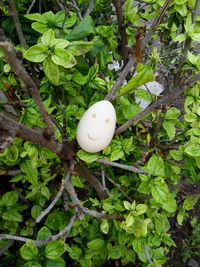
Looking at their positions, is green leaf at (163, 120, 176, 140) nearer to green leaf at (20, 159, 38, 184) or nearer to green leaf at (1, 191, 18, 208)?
green leaf at (20, 159, 38, 184)

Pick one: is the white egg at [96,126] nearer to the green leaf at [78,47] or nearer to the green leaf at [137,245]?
the green leaf at [78,47]

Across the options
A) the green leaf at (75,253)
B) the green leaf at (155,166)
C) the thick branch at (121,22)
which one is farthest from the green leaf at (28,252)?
the thick branch at (121,22)

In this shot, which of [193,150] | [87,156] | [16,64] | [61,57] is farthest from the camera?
[193,150]

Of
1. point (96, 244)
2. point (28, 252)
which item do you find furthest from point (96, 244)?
point (28, 252)

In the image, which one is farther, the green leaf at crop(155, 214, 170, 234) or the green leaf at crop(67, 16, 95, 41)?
the green leaf at crop(155, 214, 170, 234)

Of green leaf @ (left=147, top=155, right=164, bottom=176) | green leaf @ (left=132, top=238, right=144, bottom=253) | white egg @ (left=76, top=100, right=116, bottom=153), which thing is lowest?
green leaf @ (left=132, top=238, right=144, bottom=253)

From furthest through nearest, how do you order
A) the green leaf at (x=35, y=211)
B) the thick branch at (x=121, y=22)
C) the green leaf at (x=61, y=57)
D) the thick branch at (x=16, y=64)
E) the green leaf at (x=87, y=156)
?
the green leaf at (x=35, y=211)
the thick branch at (x=121, y=22)
the green leaf at (x=87, y=156)
the green leaf at (x=61, y=57)
the thick branch at (x=16, y=64)

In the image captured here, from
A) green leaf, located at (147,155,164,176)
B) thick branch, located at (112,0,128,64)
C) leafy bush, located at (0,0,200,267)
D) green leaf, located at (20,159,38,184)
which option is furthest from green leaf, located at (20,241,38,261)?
thick branch, located at (112,0,128,64)

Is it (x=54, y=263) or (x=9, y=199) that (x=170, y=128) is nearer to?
(x=54, y=263)
